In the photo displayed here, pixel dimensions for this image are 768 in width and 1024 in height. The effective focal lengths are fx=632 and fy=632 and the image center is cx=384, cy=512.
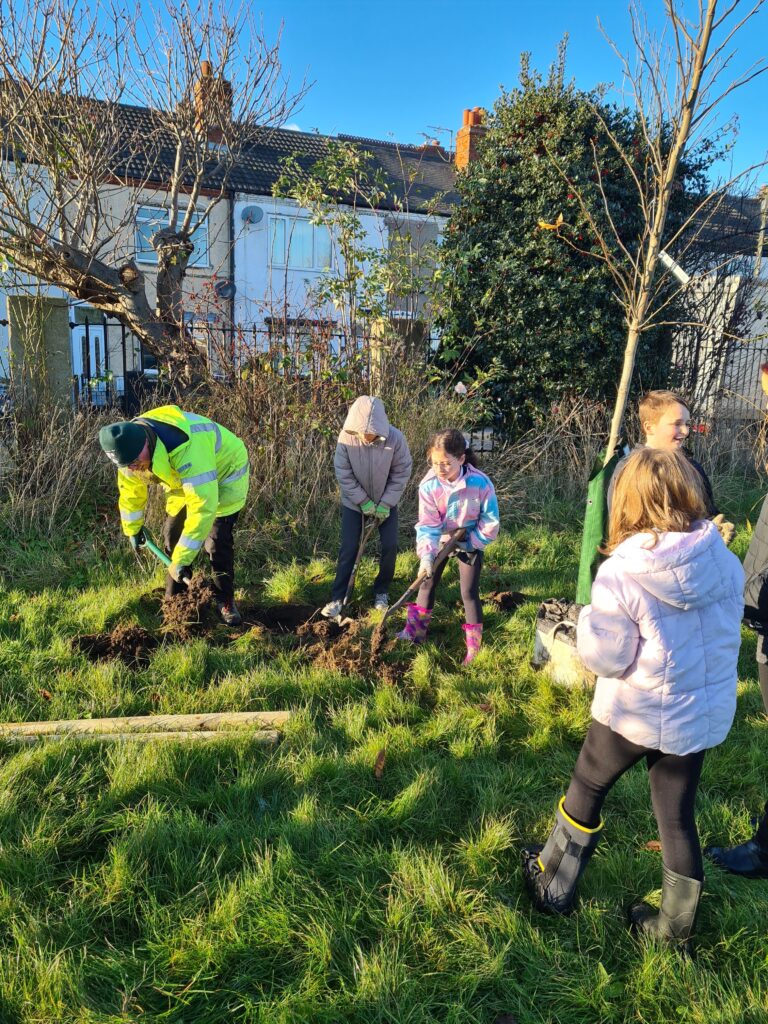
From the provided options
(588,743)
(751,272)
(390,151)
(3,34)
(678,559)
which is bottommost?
(588,743)

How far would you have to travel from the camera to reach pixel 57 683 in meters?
3.62

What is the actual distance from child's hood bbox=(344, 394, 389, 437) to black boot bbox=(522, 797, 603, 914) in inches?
123

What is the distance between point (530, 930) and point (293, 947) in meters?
0.81

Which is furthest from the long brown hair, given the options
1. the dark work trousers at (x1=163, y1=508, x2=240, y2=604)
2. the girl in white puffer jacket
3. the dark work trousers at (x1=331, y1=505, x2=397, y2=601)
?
the girl in white puffer jacket

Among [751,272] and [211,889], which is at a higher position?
[751,272]

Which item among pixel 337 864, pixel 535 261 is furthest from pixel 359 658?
pixel 535 261

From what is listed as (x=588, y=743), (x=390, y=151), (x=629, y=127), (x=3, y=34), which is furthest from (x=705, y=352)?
(x=390, y=151)

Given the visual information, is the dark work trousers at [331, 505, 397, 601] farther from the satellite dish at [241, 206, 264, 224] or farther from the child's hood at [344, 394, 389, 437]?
the satellite dish at [241, 206, 264, 224]

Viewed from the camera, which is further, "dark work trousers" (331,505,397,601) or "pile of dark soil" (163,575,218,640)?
"dark work trousers" (331,505,397,601)

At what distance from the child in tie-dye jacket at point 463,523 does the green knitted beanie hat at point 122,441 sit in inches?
71.8

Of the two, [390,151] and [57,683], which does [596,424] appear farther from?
[390,151]

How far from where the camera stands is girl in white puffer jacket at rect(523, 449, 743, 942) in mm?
2002

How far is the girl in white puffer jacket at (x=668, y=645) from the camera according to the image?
2.00 meters

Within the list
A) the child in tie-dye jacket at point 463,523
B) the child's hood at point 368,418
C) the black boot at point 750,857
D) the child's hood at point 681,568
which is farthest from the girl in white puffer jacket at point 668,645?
the child's hood at point 368,418
